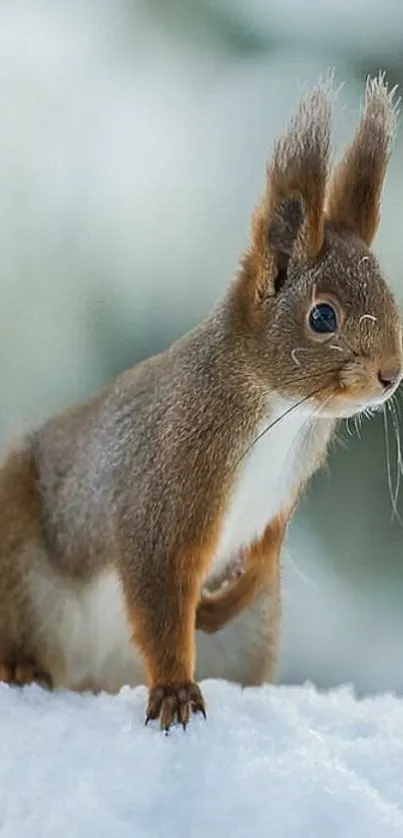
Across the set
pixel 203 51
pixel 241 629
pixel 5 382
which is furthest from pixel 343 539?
pixel 203 51

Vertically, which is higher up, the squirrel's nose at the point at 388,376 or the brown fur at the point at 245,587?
the squirrel's nose at the point at 388,376

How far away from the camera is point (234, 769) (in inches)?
27.5

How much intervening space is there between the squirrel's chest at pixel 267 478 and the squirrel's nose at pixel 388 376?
63 mm

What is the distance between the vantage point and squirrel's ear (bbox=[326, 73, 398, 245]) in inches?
32.1

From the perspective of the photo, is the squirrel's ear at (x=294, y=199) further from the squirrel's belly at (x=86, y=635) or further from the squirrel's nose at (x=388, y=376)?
the squirrel's belly at (x=86, y=635)

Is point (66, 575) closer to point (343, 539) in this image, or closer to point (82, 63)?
point (343, 539)

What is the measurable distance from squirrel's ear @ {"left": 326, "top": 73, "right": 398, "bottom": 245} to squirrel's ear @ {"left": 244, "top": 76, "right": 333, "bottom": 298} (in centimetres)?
4

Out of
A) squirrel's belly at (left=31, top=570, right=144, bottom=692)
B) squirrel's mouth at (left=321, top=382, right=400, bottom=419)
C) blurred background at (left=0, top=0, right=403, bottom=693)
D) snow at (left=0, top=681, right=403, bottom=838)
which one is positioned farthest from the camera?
blurred background at (left=0, top=0, right=403, bottom=693)

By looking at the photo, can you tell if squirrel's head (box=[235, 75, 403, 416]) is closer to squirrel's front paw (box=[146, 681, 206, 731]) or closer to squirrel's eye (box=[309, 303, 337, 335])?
squirrel's eye (box=[309, 303, 337, 335])

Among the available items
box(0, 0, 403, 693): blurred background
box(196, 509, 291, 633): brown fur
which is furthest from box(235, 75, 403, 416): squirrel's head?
box(0, 0, 403, 693): blurred background

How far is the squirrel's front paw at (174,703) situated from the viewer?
76cm

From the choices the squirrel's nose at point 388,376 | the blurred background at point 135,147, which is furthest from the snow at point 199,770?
the blurred background at point 135,147

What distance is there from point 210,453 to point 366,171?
213 millimetres

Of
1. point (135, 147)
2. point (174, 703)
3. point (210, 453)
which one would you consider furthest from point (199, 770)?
point (135, 147)
